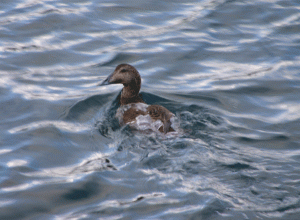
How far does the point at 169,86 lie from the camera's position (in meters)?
7.57

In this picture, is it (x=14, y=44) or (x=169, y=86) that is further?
(x=14, y=44)

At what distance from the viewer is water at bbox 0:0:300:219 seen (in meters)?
4.45

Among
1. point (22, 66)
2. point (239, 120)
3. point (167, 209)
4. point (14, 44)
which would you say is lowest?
point (167, 209)

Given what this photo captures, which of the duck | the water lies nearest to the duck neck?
the duck

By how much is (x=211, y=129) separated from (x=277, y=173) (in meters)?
1.31

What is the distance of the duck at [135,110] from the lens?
19.3 feet

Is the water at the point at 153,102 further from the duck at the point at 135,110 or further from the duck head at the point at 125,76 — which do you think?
the duck head at the point at 125,76

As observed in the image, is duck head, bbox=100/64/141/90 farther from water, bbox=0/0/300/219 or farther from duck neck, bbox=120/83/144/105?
water, bbox=0/0/300/219

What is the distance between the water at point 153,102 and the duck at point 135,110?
188 millimetres

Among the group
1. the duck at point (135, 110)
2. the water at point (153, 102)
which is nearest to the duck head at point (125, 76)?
the duck at point (135, 110)

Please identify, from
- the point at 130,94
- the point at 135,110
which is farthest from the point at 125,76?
the point at 135,110

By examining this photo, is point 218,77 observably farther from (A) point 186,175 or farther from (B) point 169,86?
(A) point 186,175

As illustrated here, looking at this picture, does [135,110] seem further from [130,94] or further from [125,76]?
[125,76]

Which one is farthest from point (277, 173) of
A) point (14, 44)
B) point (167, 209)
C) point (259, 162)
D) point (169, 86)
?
point (14, 44)
